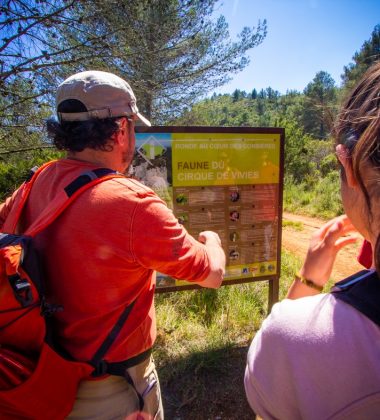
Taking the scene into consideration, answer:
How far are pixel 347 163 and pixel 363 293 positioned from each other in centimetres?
26

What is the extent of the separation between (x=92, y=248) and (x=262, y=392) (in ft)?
2.19

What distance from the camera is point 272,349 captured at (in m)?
0.61

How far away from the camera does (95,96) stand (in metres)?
1.21

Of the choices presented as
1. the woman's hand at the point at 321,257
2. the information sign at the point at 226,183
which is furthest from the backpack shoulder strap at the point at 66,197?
the information sign at the point at 226,183

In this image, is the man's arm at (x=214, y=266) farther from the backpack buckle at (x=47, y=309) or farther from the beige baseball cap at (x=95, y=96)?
the beige baseball cap at (x=95, y=96)

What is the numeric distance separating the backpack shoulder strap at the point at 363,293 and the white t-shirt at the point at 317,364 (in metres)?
0.01

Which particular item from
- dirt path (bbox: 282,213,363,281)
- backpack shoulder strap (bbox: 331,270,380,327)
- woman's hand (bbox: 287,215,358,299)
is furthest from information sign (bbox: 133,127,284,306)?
dirt path (bbox: 282,213,363,281)

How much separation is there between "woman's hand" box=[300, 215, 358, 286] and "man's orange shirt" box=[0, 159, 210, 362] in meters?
0.40

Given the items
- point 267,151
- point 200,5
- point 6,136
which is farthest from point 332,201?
point 6,136

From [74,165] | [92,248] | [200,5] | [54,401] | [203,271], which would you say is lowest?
[54,401]

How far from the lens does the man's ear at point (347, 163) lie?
65cm

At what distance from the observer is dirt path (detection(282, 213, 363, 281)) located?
5020 mm

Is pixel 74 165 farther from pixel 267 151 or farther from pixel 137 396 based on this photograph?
pixel 267 151

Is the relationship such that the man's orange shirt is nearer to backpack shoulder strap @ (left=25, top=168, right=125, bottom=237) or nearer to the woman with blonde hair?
backpack shoulder strap @ (left=25, top=168, right=125, bottom=237)
